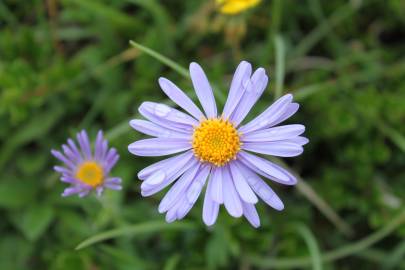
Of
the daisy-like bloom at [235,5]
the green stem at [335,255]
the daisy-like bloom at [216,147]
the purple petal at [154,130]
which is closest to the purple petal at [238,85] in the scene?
the daisy-like bloom at [216,147]

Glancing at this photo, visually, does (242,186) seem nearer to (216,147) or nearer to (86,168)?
(216,147)

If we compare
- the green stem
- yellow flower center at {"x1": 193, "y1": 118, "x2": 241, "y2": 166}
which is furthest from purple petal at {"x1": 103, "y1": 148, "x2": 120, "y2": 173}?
the green stem

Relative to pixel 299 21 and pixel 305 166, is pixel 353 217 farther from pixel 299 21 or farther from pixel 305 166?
pixel 299 21

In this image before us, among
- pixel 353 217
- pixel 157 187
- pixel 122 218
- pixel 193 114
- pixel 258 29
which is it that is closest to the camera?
pixel 157 187

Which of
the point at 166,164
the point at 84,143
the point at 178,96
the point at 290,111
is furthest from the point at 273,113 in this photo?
the point at 84,143

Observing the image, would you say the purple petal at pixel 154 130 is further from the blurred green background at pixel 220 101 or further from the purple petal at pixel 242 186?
the blurred green background at pixel 220 101

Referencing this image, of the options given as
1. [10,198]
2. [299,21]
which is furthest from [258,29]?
[10,198]
